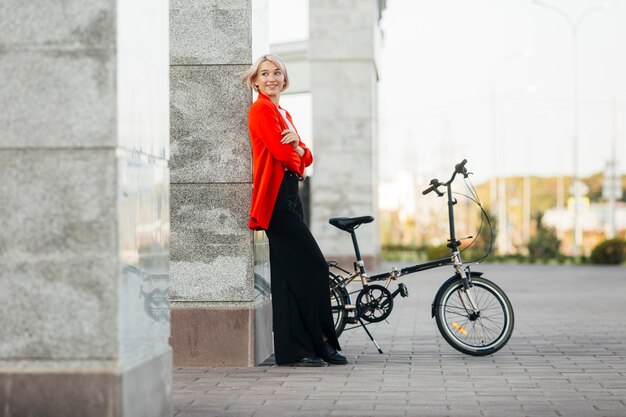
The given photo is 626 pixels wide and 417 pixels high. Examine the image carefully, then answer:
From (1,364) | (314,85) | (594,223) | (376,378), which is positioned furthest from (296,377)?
(594,223)

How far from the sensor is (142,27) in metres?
5.94

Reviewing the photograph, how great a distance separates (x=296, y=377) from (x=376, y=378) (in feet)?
1.92

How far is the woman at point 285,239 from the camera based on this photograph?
9281 millimetres

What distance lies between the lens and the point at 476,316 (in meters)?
10.1

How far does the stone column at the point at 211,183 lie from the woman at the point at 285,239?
0.21 meters

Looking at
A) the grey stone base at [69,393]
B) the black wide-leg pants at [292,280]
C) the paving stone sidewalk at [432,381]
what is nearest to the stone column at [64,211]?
the grey stone base at [69,393]

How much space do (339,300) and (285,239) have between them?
1095 mm

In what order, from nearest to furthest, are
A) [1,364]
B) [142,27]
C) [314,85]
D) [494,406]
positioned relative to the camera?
[1,364]
[142,27]
[494,406]
[314,85]

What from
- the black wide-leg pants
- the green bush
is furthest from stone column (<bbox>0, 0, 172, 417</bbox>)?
the green bush

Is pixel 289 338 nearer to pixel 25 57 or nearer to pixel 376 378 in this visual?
pixel 376 378

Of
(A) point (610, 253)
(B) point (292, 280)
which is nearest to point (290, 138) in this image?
(B) point (292, 280)

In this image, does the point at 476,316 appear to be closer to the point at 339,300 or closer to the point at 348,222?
the point at 339,300

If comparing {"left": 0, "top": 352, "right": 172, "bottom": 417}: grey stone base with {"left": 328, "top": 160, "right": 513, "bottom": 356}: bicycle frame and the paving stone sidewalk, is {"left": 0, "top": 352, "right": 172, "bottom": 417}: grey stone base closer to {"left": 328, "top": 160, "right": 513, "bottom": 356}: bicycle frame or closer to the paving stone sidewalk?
the paving stone sidewalk

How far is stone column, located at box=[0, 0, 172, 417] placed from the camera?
18.1 ft
